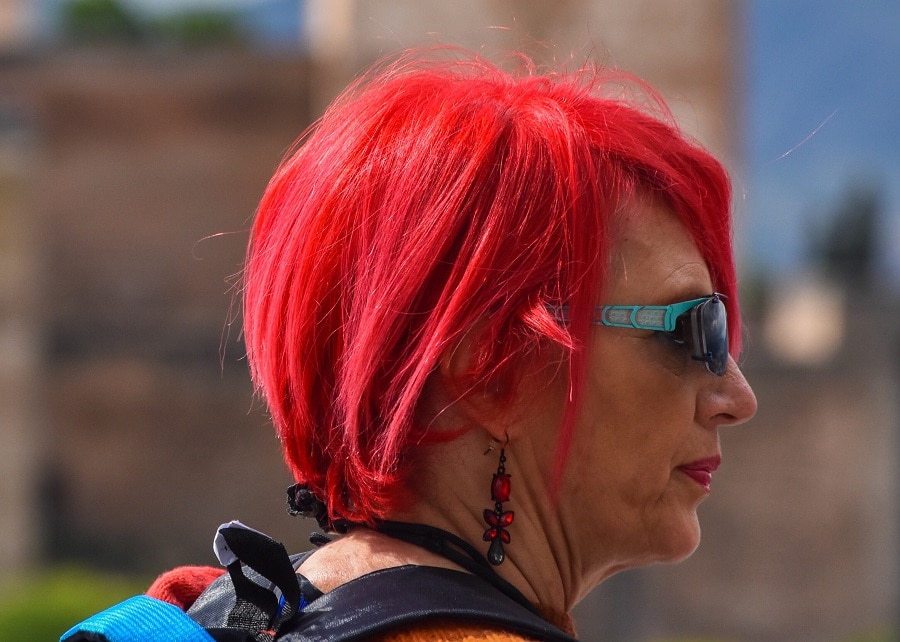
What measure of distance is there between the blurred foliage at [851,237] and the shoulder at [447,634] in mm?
15668

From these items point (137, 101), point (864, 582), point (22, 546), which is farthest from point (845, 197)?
point (22, 546)

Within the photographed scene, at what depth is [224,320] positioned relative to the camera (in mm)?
8922

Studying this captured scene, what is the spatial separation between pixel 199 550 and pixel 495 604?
1407 cm

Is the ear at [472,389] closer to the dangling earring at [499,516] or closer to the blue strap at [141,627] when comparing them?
the dangling earring at [499,516]

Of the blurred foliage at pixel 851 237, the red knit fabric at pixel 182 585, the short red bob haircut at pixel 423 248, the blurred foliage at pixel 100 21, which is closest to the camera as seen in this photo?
the short red bob haircut at pixel 423 248

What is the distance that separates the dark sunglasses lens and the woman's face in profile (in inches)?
0.6

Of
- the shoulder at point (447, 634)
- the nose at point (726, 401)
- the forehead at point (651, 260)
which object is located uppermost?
the forehead at point (651, 260)

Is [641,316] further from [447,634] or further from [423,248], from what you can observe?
[447,634]

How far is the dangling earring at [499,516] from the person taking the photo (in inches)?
54.3

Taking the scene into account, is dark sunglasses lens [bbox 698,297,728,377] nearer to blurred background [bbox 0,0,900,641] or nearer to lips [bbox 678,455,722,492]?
lips [bbox 678,455,722,492]

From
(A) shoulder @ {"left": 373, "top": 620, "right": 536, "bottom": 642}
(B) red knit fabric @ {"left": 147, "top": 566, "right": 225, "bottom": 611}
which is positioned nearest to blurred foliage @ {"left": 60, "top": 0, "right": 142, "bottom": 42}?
(B) red knit fabric @ {"left": 147, "top": 566, "right": 225, "bottom": 611}

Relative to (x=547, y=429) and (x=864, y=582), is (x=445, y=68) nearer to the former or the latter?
(x=547, y=429)

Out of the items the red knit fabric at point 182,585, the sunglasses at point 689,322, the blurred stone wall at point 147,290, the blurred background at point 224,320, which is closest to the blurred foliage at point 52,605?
the blurred background at point 224,320

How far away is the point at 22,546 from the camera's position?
11.3m
